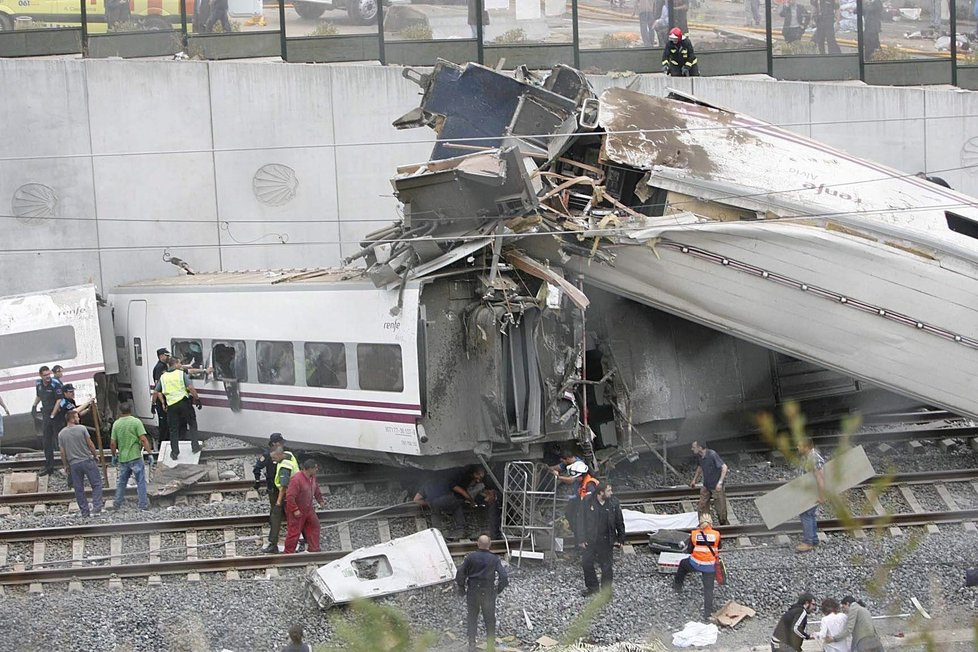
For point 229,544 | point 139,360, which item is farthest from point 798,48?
point 229,544

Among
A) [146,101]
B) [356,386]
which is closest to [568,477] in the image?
[356,386]

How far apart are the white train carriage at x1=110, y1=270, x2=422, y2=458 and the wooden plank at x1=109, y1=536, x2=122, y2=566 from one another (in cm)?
253

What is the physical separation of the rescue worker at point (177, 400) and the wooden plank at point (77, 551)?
2.33 metres

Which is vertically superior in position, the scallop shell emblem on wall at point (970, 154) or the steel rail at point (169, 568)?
the scallop shell emblem on wall at point (970, 154)

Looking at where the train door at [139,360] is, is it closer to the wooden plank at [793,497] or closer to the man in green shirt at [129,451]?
the man in green shirt at [129,451]

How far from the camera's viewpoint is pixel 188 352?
16.7 meters

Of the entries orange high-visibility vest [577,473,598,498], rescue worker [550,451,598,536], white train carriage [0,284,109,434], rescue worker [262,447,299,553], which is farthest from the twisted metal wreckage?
white train carriage [0,284,109,434]

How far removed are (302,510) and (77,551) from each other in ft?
8.29

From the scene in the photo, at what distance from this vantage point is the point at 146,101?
21328mm

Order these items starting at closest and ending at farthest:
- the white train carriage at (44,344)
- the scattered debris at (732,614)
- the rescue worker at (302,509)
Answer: the scattered debris at (732,614) < the rescue worker at (302,509) < the white train carriage at (44,344)

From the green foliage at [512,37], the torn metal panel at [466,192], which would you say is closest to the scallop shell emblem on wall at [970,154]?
the green foliage at [512,37]

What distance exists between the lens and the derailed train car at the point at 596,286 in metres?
13.3

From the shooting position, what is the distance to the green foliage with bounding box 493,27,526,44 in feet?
74.4

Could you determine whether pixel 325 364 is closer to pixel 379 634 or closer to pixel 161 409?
pixel 161 409
